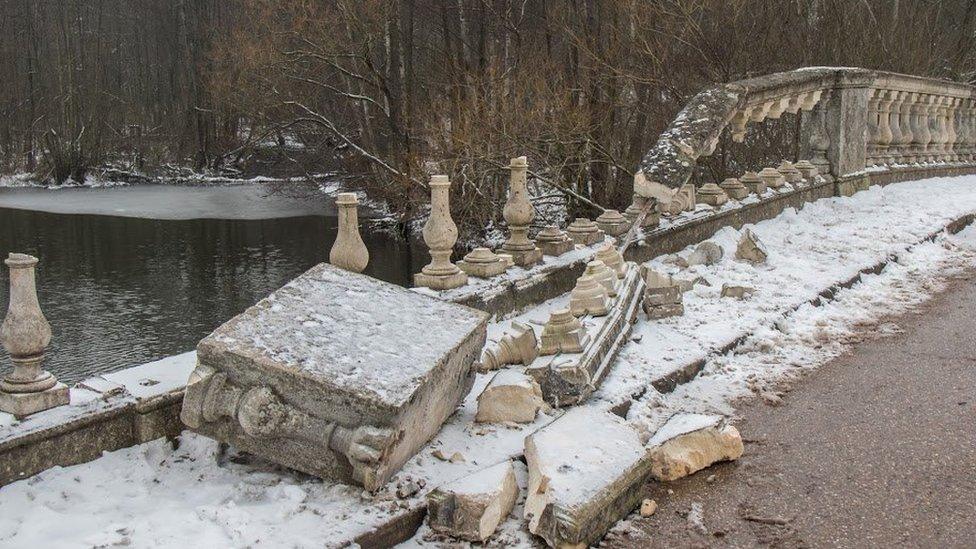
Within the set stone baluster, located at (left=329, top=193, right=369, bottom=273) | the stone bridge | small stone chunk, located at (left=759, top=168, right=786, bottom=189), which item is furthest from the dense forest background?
stone baluster, located at (left=329, top=193, right=369, bottom=273)

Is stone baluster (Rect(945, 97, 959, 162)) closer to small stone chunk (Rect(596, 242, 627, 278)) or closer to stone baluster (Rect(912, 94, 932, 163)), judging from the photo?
stone baluster (Rect(912, 94, 932, 163))

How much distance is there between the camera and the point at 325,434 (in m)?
3.43

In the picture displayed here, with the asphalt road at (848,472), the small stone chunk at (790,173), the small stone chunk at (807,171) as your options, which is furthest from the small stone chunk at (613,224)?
the small stone chunk at (807,171)

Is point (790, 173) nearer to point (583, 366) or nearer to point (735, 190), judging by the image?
point (735, 190)

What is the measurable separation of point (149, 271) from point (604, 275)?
1299cm

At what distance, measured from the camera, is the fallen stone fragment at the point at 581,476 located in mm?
3160

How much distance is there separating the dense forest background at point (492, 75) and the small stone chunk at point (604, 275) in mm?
9804

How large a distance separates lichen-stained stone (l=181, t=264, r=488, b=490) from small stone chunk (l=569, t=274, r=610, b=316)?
4.59 feet

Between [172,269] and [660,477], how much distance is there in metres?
14.6

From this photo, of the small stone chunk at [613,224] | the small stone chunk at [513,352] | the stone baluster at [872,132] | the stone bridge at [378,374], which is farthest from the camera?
the stone baluster at [872,132]

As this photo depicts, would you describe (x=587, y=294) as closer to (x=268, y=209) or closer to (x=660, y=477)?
(x=660, y=477)

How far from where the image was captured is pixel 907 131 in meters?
11.6

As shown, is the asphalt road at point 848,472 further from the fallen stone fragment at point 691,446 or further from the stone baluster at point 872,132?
the stone baluster at point 872,132

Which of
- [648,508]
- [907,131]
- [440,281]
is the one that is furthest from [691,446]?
[907,131]
